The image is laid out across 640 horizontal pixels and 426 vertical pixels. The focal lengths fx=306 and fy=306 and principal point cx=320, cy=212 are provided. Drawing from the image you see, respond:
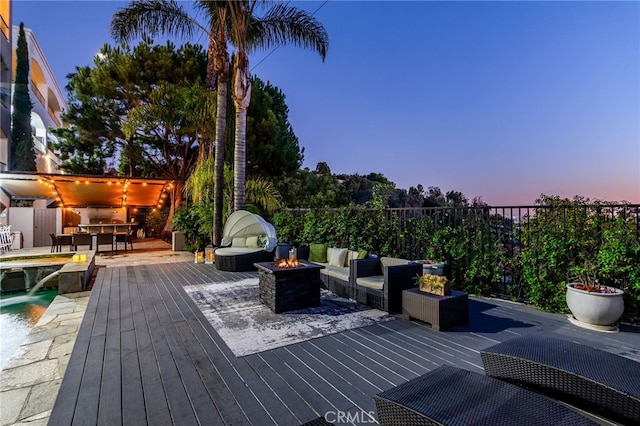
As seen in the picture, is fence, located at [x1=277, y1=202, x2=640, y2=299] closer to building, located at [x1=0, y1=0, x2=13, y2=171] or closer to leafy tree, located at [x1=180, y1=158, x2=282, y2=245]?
leafy tree, located at [x1=180, y1=158, x2=282, y2=245]

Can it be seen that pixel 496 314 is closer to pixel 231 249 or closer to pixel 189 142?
pixel 231 249

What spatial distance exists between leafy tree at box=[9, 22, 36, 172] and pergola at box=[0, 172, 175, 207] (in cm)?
493

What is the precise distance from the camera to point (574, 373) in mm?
1891

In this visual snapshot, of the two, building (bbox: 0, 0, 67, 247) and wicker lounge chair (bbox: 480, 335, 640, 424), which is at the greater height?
building (bbox: 0, 0, 67, 247)

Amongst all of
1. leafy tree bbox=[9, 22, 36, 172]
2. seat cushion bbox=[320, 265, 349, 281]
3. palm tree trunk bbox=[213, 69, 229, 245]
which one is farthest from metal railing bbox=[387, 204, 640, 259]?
leafy tree bbox=[9, 22, 36, 172]

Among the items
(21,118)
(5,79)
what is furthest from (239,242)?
(21,118)

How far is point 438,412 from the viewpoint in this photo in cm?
150

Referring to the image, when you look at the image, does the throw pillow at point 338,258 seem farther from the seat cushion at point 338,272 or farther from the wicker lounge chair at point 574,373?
the wicker lounge chair at point 574,373

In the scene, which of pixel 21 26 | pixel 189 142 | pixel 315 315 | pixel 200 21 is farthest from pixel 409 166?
pixel 21 26

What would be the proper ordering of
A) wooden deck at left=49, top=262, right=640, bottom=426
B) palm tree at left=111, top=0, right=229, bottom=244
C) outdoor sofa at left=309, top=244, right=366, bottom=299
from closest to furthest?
wooden deck at left=49, top=262, right=640, bottom=426
outdoor sofa at left=309, top=244, right=366, bottom=299
palm tree at left=111, top=0, right=229, bottom=244

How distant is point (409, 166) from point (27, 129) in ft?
74.6

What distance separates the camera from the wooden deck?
2.03 metres

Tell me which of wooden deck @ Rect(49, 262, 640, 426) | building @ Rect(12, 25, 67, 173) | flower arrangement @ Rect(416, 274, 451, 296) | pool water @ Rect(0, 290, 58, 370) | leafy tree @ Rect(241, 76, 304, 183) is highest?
building @ Rect(12, 25, 67, 173)

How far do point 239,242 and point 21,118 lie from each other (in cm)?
1649
